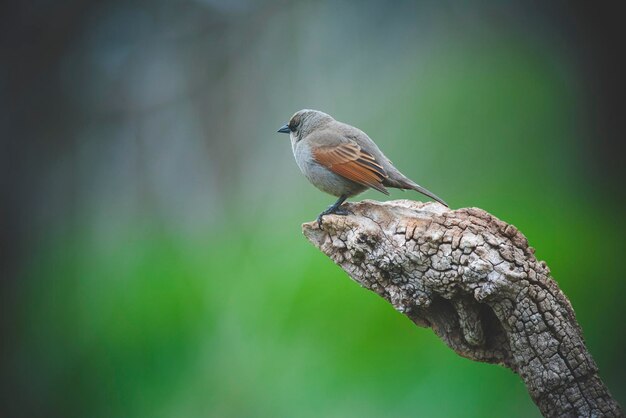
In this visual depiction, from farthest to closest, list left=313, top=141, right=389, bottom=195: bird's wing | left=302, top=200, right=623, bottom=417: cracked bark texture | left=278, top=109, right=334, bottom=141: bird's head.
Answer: left=278, top=109, right=334, bottom=141: bird's head, left=313, top=141, right=389, bottom=195: bird's wing, left=302, top=200, right=623, bottom=417: cracked bark texture

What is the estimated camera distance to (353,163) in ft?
12.3

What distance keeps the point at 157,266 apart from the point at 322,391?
6.09 ft

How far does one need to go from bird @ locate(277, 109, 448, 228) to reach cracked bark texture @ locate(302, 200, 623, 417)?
0.59 metres

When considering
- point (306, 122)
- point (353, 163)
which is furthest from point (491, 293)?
point (306, 122)

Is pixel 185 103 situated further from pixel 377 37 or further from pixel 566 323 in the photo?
pixel 566 323

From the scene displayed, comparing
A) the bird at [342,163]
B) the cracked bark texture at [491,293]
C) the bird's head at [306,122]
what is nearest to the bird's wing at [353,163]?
the bird at [342,163]

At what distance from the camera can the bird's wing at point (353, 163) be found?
3637mm

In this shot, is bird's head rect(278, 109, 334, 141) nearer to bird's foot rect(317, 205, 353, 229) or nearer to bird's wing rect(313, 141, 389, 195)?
bird's wing rect(313, 141, 389, 195)

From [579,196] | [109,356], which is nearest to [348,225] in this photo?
[579,196]

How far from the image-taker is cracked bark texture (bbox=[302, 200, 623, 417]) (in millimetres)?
2748

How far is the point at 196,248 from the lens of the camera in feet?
18.0

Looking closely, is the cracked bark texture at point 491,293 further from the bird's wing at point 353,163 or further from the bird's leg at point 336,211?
the bird's wing at point 353,163

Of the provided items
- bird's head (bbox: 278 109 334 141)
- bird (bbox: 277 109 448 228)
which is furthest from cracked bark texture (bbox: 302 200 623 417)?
bird's head (bbox: 278 109 334 141)

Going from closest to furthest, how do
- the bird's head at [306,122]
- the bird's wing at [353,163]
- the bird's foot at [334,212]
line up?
the bird's foot at [334,212]
the bird's wing at [353,163]
the bird's head at [306,122]
